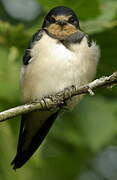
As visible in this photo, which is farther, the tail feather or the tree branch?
the tail feather

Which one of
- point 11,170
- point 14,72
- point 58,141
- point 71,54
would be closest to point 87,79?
point 71,54

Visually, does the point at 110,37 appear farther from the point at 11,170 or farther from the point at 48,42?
the point at 11,170

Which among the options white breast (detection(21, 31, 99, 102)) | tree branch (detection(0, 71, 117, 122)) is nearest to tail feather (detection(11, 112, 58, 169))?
white breast (detection(21, 31, 99, 102))

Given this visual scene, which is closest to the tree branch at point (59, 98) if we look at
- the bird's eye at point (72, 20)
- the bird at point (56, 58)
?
the bird at point (56, 58)

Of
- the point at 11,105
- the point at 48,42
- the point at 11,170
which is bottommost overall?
the point at 11,170

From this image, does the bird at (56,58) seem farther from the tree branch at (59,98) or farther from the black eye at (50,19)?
the tree branch at (59,98)

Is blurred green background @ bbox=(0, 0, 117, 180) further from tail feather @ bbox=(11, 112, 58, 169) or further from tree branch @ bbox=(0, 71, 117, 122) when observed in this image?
tree branch @ bbox=(0, 71, 117, 122)

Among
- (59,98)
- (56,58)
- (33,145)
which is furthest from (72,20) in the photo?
(33,145)
